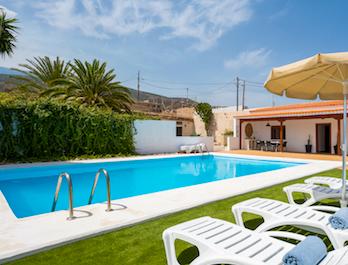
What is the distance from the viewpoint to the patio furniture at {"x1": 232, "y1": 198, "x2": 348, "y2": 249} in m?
3.21

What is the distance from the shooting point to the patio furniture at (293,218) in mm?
3211

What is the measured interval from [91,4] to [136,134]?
956cm

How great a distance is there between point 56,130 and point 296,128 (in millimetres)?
19261

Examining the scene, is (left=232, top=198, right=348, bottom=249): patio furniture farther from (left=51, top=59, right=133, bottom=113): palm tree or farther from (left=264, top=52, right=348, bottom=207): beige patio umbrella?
(left=51, top=59, right=133, bottom=113): palm tree

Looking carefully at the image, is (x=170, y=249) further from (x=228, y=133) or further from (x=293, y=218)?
(x=228, y=133)

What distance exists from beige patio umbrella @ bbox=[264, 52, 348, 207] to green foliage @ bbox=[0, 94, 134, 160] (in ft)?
45.5

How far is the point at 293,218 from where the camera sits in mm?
3652

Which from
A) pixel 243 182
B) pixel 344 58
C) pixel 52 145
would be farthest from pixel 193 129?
pixel 344 58

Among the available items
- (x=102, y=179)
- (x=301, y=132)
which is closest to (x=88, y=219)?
(x=102, y=179)

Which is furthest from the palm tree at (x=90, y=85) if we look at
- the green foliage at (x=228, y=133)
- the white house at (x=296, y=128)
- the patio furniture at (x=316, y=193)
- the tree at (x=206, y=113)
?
the patio furniture at (x=316, y=193)

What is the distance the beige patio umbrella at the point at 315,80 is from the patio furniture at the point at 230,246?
9.67ft

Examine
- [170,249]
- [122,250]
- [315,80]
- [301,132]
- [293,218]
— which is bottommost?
[122,250]

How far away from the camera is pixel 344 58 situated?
405cm

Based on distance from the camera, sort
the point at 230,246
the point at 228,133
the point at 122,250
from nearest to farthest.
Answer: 1. the point at 230,246
2. the point at 122,250
3. the point at 228,133
